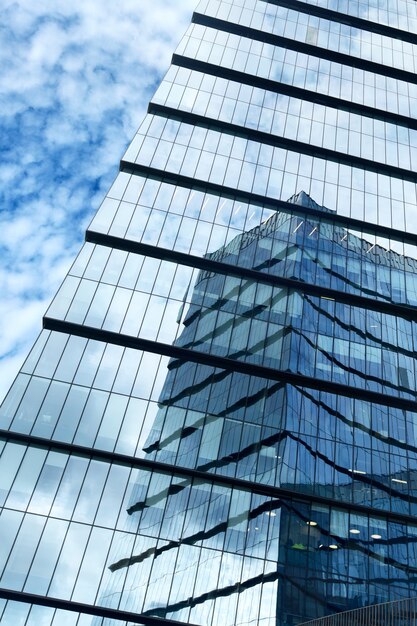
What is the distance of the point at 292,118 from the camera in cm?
5019

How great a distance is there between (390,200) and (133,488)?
93.7 ft

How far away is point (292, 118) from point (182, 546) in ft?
112

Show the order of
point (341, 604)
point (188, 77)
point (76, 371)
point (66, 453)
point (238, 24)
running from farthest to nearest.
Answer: point (238, 24)
point (188, 77)
point (76, 371)
point (66, 453)
point (341, 604)

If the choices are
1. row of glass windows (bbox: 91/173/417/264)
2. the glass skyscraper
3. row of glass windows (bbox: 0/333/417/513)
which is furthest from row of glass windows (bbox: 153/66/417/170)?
row of glass windows (bbox: 0/333/417/513)

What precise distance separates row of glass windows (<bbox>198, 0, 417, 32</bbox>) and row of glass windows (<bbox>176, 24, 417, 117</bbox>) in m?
2.81

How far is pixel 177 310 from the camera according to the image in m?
37.2

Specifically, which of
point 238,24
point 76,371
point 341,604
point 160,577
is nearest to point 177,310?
point 76,371

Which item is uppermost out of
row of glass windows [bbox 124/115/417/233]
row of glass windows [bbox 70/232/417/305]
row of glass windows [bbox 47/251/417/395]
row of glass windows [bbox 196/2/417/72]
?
row of glass windows [bbox 196/2/417/72]

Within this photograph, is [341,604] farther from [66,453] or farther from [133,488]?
[66,453]

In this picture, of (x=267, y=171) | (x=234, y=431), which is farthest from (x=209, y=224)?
(x=234, y=431)

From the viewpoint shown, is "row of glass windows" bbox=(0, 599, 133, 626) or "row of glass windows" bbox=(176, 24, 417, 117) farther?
"row of glass windows" bbox=(176, 24, 417, 117)

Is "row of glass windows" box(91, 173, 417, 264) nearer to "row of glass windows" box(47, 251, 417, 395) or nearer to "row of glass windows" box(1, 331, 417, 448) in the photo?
"row of glass windows" box(47, 251, 417, 395)

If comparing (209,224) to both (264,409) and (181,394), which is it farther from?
(264,409)

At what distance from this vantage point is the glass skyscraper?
1128 inches
